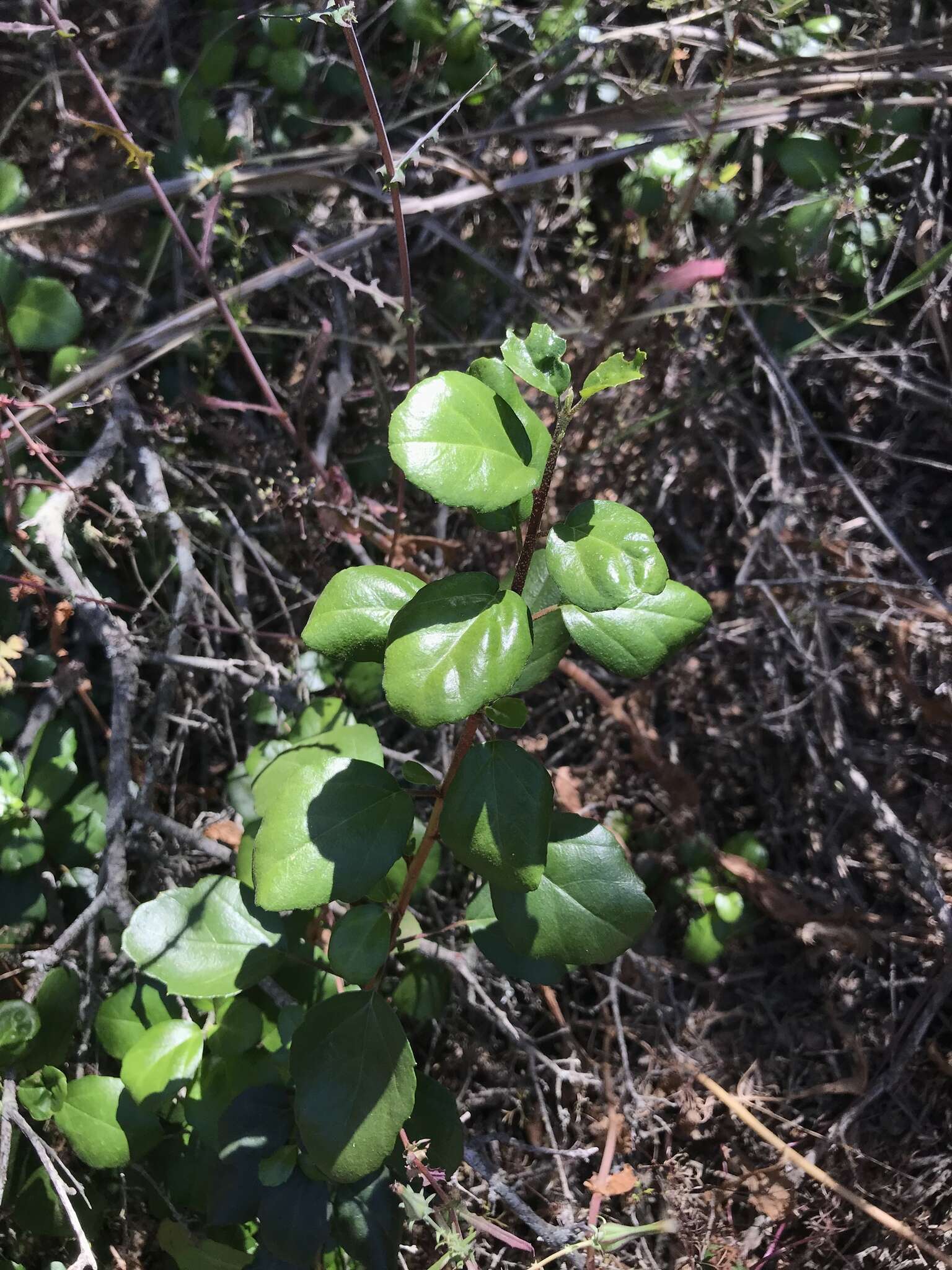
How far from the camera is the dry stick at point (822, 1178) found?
182 centimetres

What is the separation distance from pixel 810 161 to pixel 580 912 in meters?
2.07

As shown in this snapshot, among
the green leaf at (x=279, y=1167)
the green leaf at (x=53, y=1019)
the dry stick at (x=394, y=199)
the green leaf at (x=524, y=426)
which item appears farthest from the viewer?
the green leaf at (x=53, y=1019)

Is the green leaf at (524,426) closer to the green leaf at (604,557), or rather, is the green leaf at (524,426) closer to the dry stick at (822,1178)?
the green leaf at (604,557)

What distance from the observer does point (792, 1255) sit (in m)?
1.92

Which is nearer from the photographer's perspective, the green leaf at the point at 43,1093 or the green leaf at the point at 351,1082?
the green leaf at the point at 351,1082

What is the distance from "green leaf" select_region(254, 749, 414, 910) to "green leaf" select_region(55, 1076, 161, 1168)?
2.47ft

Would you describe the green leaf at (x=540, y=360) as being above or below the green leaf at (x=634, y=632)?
above

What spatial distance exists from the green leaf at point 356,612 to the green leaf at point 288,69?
1.90m

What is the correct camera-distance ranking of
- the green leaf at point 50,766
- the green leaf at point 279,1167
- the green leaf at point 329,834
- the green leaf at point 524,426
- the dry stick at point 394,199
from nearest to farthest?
1. the green leaf at point 524,426
2. the green leaf at point 329,834
3. the dry stick at point 394,199
4. the green leaf at point 279,1167
5. the green leaf at point 50,766

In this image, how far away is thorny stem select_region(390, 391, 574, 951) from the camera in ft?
3.47

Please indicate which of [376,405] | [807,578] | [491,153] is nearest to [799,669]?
[807,578]

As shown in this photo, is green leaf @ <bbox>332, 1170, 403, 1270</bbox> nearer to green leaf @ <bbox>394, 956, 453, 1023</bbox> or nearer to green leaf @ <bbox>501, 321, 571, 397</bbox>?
green leaf @ <bbox>394, 956, 453, 1023</bbox>

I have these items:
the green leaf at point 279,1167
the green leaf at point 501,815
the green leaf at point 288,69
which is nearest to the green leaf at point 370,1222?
the green leaf at point 279,1167

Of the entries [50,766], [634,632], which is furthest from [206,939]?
[634,632]
